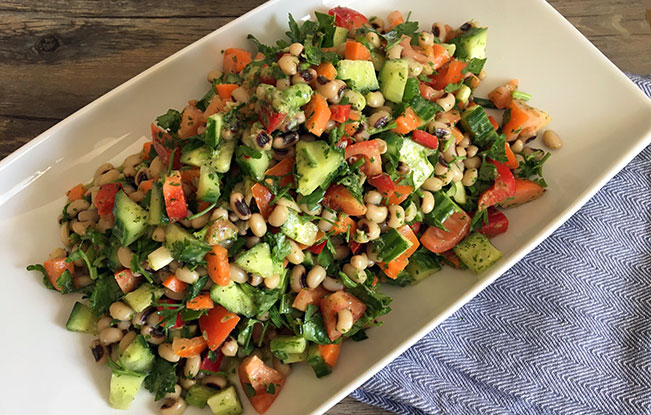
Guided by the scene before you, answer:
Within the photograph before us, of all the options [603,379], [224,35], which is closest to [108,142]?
Result: [224,35]

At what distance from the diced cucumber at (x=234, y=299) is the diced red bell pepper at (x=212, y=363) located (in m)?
0.21

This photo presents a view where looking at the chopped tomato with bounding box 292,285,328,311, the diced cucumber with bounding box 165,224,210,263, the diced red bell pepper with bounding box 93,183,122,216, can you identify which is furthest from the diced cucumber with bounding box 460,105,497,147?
the diced red bell pepper with bounding box 93,183,122,216

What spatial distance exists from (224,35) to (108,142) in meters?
0.62

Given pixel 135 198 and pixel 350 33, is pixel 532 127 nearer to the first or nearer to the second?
pixel 350 33

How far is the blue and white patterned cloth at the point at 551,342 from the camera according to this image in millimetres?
2359

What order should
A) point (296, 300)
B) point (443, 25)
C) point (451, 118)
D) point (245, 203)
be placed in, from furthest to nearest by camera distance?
point (443, 25)
point (451, 118)
point (296, 300)
point (245, 203)

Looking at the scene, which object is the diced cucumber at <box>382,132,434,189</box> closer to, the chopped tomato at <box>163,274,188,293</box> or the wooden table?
the chopped tomato at <box>163,274,188,293</box>

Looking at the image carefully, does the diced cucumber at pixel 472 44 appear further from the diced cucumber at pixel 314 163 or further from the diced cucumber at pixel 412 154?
the diced cucumber at pixel 314 163

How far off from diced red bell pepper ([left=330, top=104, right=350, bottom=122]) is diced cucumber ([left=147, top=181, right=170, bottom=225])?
2.01 feet

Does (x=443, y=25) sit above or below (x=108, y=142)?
above

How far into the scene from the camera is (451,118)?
7.54ft

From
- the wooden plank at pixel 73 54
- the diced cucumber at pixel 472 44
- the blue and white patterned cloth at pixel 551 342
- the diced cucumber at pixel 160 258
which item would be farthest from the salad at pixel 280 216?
the wooden plank at pixel 73 54

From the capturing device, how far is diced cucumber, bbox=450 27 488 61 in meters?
2.46

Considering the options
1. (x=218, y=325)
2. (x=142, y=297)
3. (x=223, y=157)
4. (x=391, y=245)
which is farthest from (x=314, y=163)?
(x=142, y=297)
